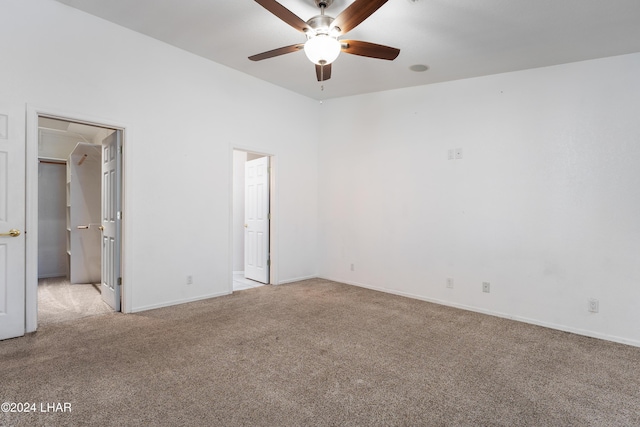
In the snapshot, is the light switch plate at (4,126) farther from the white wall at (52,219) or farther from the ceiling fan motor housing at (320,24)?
the white wall at (52,219)

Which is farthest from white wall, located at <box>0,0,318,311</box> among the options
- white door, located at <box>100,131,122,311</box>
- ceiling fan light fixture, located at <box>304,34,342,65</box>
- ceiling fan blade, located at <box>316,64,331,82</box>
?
ceiling fan light fixture, located at <box>304,34,342,65</box>

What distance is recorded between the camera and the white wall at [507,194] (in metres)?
3.37

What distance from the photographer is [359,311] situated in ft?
13.1

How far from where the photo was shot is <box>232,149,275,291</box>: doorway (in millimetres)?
Result: 5328

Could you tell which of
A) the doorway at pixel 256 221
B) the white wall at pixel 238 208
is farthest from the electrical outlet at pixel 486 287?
the white wall at pixel 238 208

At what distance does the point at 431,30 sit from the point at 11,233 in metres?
4.22

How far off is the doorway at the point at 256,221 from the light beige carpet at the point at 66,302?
174 cm

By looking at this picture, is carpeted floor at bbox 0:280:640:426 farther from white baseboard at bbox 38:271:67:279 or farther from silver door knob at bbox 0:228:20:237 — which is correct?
white baseboard at bbox 38:271:67:279

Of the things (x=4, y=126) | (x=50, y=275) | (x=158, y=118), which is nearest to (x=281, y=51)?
(x=158, y=118)

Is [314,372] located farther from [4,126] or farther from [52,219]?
[52,219]

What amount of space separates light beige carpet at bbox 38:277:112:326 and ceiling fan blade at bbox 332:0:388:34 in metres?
3.75

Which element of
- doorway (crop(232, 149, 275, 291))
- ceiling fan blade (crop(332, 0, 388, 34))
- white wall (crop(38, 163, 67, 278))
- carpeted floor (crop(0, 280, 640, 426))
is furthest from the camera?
white wall (crop(38, 163, 67, 278))

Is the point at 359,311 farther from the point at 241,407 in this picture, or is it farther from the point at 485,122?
the point at 485,122

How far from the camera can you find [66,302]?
416 centimetres
